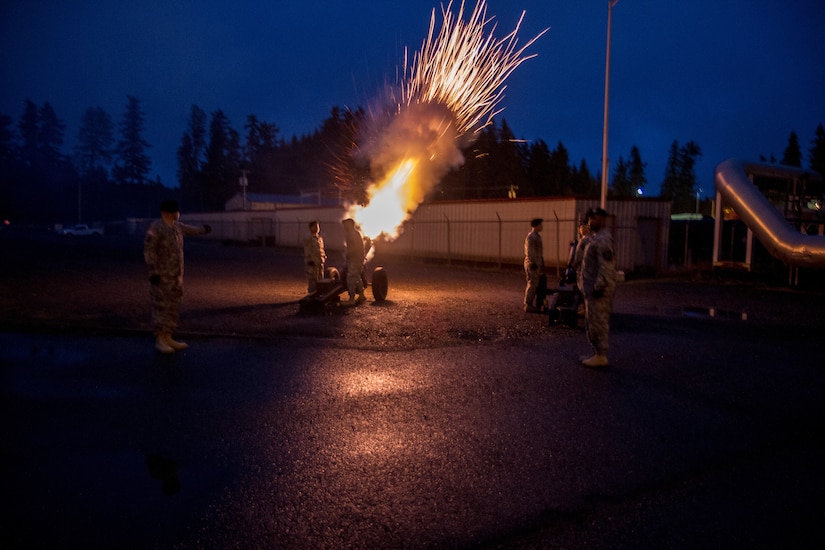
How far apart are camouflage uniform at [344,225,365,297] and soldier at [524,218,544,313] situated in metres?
3.67

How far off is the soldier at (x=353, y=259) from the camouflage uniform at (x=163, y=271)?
4971 millimetres

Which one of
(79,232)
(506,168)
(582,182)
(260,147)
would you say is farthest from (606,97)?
(260,147)

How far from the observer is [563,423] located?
18.5ft

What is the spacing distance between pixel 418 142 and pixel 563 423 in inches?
439

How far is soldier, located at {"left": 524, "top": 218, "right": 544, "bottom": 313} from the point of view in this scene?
12328mm

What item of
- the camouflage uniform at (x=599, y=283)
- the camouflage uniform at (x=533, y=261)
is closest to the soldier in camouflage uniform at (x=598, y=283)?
the camouflage uniform at (x=599, y=283)

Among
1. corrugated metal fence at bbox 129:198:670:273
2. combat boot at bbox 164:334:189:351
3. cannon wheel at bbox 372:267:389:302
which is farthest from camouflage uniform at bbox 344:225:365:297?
corrugated metal fence at bbox 129:198:670:273

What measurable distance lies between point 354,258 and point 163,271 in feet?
17.4

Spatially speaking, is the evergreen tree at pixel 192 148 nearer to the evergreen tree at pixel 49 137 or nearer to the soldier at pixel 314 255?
the evergreen tree at pixel 49 137

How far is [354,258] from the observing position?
13266mm

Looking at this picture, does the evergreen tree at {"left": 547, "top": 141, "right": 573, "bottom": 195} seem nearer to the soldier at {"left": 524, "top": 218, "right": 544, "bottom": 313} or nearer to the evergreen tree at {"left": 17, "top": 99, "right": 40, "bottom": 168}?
the soldier at {"left": 524, "top": 218, "right": 544, "bottom": 313}

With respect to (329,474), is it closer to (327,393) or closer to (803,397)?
(327,393)

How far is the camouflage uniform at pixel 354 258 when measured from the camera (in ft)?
43.2

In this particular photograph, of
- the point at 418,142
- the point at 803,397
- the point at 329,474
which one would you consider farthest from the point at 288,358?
the point at 418,142
